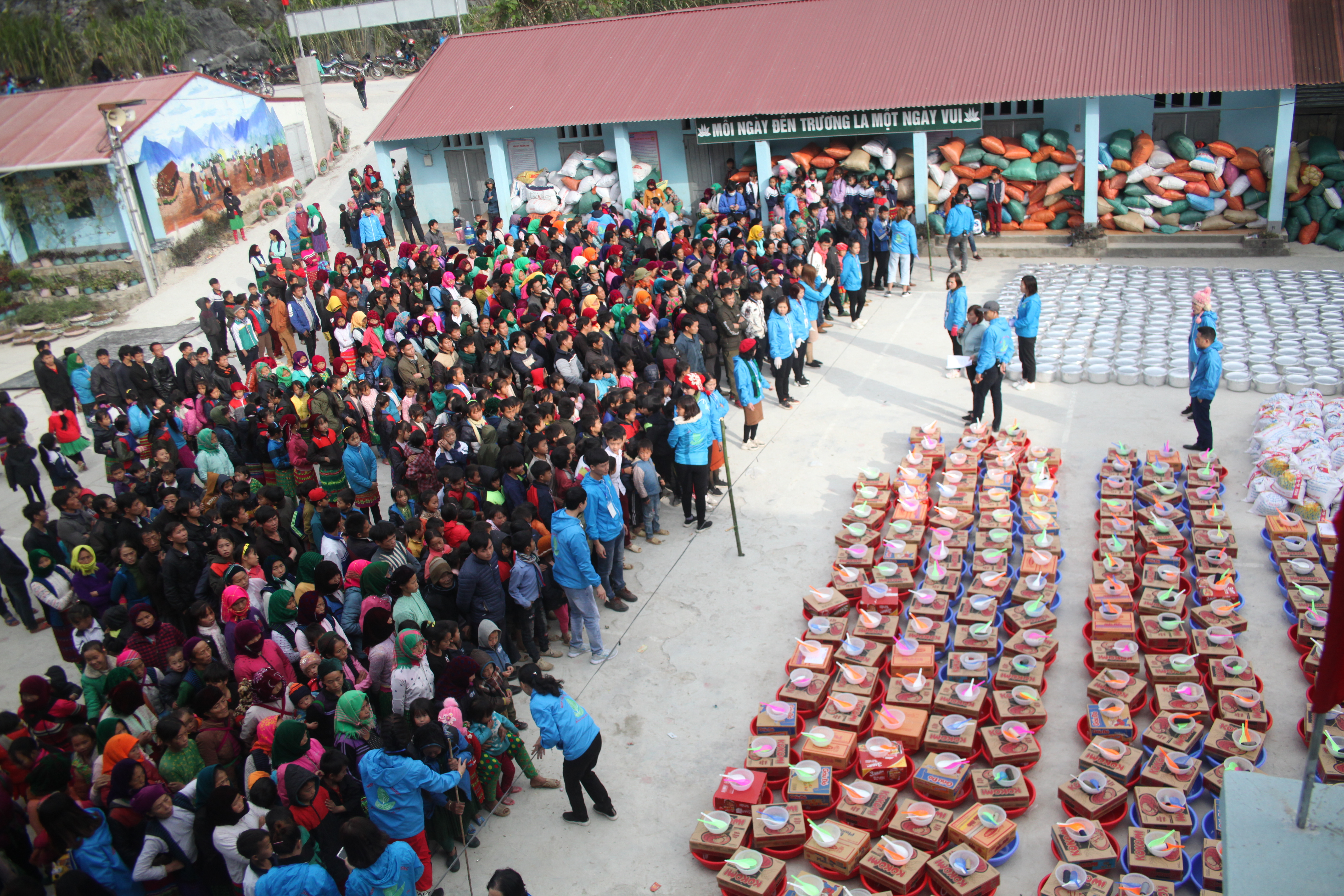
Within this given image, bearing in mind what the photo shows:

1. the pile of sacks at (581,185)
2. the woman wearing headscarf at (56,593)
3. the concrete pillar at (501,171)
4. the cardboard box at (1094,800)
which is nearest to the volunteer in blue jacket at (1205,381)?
the cardboard box at (1094,800)

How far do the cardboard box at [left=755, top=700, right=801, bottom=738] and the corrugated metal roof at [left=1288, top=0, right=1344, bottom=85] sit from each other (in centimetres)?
1388

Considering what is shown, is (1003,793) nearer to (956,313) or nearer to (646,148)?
(956,313)

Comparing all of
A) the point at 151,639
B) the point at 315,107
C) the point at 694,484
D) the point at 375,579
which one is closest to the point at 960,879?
the point at 375,579

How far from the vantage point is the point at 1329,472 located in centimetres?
824

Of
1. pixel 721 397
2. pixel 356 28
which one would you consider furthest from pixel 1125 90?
pixel 356 28

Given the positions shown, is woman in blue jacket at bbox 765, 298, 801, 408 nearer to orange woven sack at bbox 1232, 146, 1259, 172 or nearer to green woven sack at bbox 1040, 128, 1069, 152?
green woven sack at bbox 1040, 128, 1069, 152

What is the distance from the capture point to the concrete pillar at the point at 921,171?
1677 centimetres

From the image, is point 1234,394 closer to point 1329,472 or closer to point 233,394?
point 1329,472

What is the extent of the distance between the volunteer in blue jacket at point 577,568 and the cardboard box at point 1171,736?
3798mm

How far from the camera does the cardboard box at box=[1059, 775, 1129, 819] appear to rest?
546cm

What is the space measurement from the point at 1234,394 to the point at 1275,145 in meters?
6.75

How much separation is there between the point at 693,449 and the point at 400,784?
14.3 ft

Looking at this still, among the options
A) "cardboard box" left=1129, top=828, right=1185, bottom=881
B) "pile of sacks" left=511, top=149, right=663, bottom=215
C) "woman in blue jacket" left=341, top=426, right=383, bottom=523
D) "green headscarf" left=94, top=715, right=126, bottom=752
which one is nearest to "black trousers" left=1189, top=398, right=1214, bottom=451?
"cardboard box" left=1129, top=828, right=1185, bottom=881

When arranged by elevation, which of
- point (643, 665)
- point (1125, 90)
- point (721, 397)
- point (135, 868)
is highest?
point (1125, 90)
